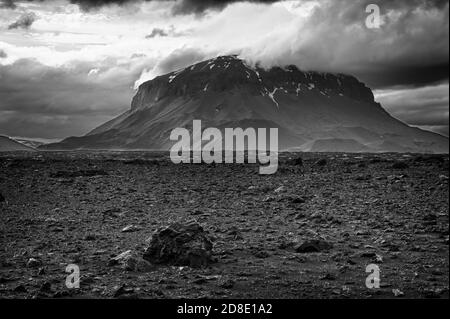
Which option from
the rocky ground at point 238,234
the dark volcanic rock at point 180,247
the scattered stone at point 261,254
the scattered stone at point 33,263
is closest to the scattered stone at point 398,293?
the rocky ground at point 238,234

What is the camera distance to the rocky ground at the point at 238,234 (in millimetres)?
11516

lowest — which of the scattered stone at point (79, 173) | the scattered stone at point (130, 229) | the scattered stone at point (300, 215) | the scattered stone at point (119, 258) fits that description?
the scattered stone at point (119, 258)

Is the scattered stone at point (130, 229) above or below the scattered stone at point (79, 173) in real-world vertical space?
below

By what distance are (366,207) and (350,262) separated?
753 cm

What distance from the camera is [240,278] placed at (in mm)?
12047

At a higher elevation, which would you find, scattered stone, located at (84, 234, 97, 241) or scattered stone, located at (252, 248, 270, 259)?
scattered stone, located at (84, 234, 97, 241)

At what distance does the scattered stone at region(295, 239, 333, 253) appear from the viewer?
14508 mm

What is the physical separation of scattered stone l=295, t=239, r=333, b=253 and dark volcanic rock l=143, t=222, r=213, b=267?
2.92 m

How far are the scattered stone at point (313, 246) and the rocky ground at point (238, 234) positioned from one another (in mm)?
30

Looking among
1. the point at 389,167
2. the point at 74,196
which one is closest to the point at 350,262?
the point at 74,196

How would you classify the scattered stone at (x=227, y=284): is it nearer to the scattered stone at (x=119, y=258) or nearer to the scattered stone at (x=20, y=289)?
the scattered stone at (x=119, y=258)

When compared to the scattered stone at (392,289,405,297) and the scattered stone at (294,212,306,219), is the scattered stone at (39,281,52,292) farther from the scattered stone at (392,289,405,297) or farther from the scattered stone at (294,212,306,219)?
the scattered stone at (294,212,306,219)

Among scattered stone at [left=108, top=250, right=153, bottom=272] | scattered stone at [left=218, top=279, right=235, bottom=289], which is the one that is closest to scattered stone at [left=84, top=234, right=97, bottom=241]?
scattered stone at [left=108, top=250, right=153, bottom=272]
